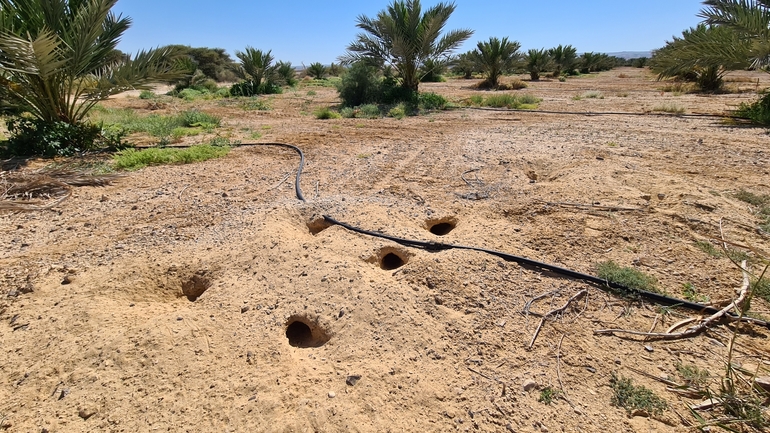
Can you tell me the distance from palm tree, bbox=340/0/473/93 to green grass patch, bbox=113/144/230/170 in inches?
272

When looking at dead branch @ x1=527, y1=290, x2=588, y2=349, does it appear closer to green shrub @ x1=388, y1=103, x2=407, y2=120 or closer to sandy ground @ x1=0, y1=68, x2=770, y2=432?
sandy ground @ x1=0, y1=68, x2=770, y2=432

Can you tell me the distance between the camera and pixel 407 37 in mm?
11195

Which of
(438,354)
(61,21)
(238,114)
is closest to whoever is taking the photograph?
(438,354)

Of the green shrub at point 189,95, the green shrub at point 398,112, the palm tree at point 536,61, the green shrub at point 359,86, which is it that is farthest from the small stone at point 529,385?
the palm tree at point 536,61

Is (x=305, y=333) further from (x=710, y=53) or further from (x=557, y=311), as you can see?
(x=710, y=53)

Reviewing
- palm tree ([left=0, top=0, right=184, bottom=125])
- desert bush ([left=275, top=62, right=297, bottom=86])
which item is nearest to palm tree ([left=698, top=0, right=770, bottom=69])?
palm tree ([left=0, top=0, right=184, bottom=125])

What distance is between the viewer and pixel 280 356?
7.15 ft

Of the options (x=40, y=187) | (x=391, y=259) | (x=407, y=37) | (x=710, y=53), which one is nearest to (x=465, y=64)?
(x=407, y=37)

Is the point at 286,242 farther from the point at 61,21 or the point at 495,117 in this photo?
the point at 495,117

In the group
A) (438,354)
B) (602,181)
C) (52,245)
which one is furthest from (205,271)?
(602,181)

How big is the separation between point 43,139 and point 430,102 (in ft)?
28.0

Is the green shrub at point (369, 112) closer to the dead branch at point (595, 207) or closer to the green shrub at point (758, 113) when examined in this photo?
the dead branch at point (595, 207)

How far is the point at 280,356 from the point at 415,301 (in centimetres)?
89

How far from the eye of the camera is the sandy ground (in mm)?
1898
